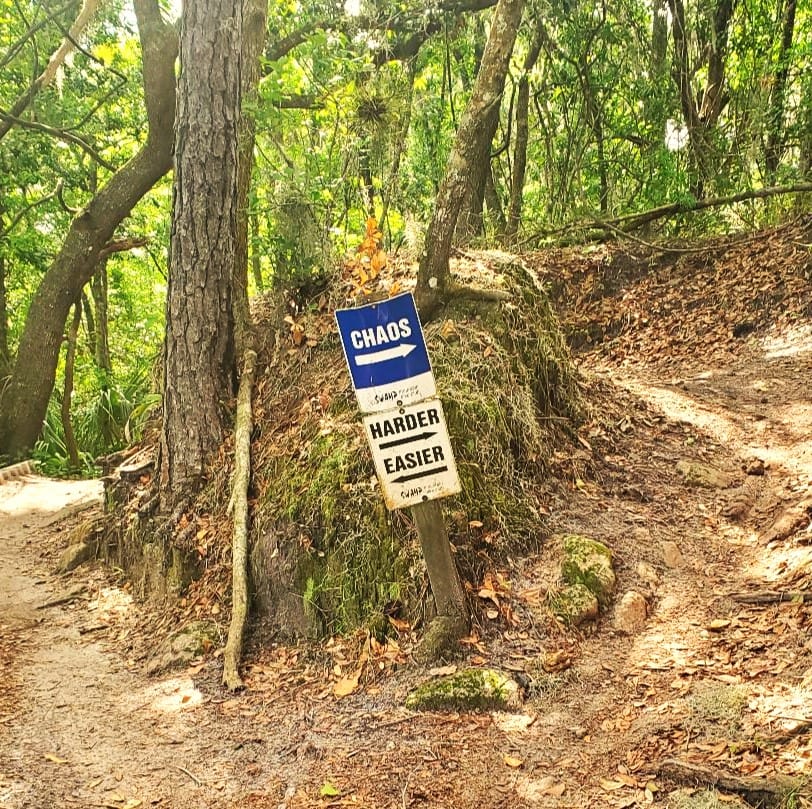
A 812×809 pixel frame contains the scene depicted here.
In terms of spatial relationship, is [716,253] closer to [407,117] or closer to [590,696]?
[407,117]

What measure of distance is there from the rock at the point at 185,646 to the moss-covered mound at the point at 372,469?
420 mm

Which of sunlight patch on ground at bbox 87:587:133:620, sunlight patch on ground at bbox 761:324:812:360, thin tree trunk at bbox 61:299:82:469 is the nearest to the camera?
sunlight patch on ground at bbox 87:587:133:620

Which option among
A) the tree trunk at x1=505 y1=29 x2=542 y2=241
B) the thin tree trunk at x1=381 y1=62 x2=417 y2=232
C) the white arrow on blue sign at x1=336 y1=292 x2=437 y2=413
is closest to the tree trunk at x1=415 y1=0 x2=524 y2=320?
the white arrow on blue sign at x1=336 y1=292 x2=437 y2=413

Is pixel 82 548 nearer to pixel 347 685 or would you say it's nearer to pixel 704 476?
pixel 347 685

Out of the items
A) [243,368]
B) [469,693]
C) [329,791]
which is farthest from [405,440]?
[243,368]

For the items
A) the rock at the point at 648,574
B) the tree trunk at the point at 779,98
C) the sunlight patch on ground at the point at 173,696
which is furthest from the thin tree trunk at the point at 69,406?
the tree trunk at the point at 779,98

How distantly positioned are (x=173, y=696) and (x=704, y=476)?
3.96 metres

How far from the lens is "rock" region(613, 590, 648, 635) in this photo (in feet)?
12.8

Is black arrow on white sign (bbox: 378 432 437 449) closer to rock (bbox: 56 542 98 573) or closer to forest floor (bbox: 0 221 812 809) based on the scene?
forest floor (bbox: 0 221 812 809)

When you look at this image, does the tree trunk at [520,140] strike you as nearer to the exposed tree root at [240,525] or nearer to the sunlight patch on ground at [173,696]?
the exposed tree root at [240,525]

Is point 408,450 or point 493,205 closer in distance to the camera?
point 408,450

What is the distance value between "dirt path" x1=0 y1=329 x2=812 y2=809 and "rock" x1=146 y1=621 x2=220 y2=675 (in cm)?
12

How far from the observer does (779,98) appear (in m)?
9.97

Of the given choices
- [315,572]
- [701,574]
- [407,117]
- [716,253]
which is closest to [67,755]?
[315,572]
